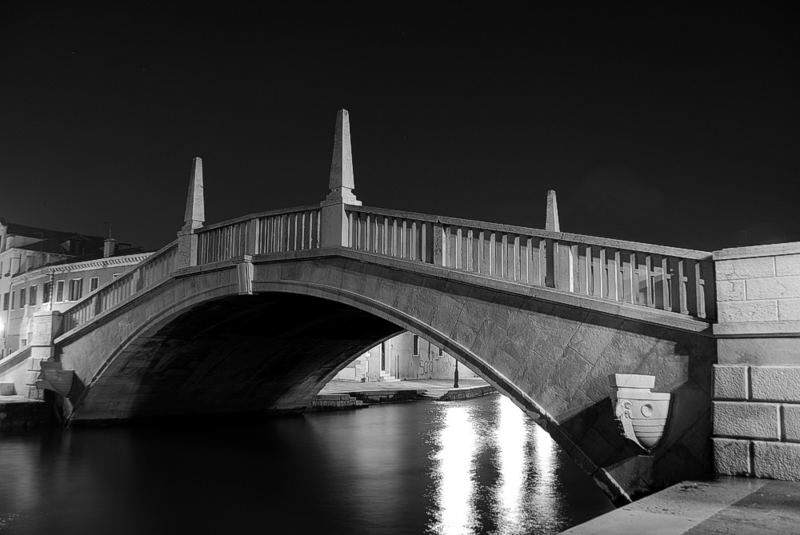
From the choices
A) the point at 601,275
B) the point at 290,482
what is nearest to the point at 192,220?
the point at 290,482

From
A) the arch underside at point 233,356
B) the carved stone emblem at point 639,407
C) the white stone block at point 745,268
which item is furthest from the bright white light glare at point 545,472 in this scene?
the arch underside at point 233,356

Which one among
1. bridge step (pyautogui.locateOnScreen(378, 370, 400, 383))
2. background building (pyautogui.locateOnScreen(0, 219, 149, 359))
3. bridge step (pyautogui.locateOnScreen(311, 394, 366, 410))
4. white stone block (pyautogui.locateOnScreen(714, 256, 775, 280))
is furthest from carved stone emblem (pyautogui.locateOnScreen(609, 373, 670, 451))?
bridge step (pyautogui.locateOnScreen(378, 370, 400, 383))

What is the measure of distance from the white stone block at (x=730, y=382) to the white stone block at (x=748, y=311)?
0.47 metres

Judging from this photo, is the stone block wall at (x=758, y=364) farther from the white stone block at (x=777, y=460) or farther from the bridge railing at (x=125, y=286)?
the bridge railing at (x=125, y=286)

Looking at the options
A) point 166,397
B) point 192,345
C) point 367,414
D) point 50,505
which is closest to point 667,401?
point 50,505

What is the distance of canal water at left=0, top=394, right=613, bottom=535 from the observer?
29.9 ft

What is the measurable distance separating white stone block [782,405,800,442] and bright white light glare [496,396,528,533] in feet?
10.8

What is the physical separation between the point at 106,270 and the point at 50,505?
97.9ft

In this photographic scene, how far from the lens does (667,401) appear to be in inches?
283

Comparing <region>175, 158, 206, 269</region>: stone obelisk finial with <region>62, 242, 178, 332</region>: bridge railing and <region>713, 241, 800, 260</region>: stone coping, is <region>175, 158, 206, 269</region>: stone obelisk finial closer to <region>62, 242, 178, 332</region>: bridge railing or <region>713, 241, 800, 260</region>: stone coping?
<region>62, 242, 178, 332</region>: bridge railing

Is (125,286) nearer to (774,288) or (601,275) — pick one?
(601,275)

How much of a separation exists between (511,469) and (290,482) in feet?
12.9

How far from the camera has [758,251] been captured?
22.1ft

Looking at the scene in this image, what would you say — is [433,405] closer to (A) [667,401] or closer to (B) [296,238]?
(B) [296,238]
